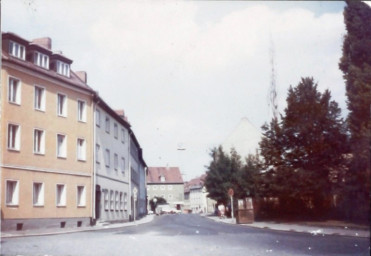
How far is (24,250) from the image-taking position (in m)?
5.71

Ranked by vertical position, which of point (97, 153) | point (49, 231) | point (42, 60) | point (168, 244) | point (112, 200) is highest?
point (42, 60)

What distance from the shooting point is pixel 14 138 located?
5.08m

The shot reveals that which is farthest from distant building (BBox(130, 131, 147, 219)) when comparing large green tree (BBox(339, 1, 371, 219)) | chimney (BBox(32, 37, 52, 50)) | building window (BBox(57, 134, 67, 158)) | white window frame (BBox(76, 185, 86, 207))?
large green tree (BBox(339, 1, 371, 219))

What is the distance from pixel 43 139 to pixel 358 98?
3.99m

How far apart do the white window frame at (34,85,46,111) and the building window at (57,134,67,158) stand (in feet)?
1.63

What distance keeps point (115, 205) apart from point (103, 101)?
246 cm

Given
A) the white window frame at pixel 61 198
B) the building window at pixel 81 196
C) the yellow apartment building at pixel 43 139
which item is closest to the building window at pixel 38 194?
the yellow apartment building at pixel 43 139

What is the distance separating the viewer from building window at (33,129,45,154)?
536 centimetres

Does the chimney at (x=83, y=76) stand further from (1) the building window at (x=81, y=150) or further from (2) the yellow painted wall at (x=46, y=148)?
(1) the building window at (x=81, y=150)

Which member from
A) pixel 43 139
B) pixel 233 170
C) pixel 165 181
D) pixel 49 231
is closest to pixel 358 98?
pixel 165 181

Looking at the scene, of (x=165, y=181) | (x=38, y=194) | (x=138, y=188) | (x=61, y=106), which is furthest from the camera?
(x=138, y=188)

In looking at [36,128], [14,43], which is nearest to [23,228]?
[36,128]

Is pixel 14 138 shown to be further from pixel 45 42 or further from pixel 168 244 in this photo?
pixel 168 244

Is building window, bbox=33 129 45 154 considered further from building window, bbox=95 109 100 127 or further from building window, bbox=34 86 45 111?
building window, bbox=95 109 100 127
